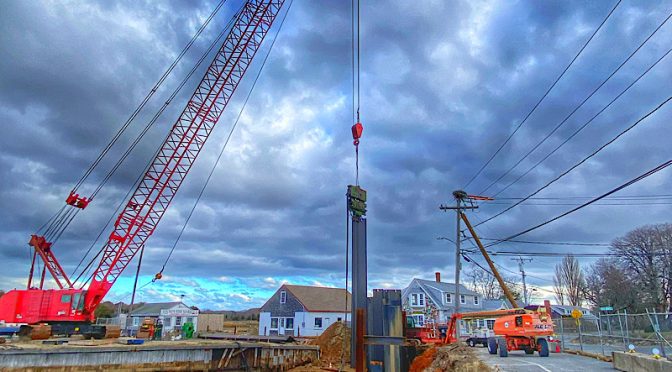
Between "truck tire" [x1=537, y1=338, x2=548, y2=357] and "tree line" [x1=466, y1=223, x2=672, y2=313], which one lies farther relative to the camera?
"tree line" [x1=466, y1=223, x2=672, y2=313]

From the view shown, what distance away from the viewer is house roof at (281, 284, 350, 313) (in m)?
51.5

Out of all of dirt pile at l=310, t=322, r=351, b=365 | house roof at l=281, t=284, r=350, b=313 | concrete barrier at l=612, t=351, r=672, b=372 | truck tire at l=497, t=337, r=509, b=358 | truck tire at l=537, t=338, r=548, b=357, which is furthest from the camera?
house roof at l=281, t=284, r=350, b=313

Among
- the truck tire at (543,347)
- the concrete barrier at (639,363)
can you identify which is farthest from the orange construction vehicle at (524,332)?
the concrete barrier at (639,363)

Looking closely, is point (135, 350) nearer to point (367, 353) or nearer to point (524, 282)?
point (367, 353)

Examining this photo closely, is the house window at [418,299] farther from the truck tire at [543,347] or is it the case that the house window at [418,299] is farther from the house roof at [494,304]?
the truck tire at [543,347]

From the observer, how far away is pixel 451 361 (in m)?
18.7

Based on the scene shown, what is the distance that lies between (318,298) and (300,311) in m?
3.55

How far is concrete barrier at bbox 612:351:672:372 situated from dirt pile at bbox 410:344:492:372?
14.5 feet

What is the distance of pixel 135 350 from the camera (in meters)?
20.3

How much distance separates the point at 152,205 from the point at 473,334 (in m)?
26.2

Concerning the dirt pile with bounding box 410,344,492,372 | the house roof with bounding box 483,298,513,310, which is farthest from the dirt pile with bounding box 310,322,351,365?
the house roof with bounding box 483,298,513,310

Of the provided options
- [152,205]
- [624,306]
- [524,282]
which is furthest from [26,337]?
[624,306]

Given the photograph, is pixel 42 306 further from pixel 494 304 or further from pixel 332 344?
pixel 494 304

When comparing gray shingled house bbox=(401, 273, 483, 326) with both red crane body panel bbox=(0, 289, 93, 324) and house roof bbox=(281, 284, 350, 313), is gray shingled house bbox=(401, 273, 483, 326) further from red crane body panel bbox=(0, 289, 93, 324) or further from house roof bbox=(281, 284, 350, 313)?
red crane body panel bbox=(0, 289, 93, 324)
